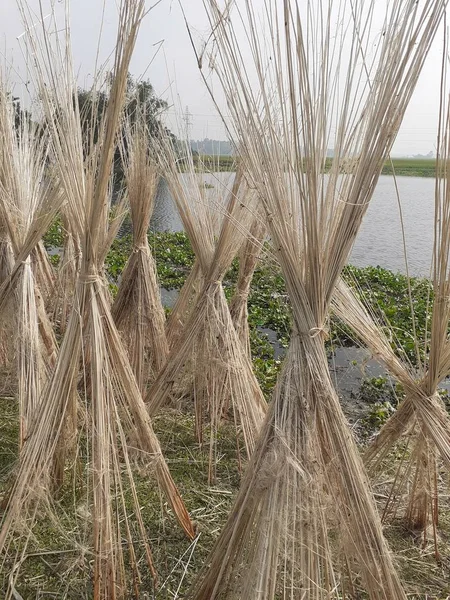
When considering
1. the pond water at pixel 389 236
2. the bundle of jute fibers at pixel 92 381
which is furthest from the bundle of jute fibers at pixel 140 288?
the pond water at pixel 389 236

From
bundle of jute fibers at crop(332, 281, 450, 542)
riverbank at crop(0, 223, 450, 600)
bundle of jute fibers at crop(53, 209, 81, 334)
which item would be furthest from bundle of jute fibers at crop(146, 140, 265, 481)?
bundle of jute fibers at crop(53, 209, 81, 334)

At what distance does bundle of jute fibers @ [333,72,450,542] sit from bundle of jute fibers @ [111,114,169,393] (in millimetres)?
1310

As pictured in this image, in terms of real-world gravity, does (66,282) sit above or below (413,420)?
above

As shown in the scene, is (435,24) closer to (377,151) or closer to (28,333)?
(377,151)

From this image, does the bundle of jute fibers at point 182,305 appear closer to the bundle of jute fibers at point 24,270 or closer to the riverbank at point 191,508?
the riverbank at point 191,508

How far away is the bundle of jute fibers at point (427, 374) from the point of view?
1.55 m

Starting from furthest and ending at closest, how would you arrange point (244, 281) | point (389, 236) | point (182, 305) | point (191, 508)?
point (389, 236) < point (182, 305) < point (244, 281) < point (191, 508)

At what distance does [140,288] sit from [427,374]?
1.66m

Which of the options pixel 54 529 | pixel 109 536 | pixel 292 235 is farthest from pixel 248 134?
pixel 54 529

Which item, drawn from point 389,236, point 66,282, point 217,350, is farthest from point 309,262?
point 389,236

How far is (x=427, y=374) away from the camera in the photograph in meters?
1.70

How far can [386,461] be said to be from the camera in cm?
257

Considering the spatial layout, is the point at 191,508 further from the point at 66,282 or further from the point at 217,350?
the point at 66,282

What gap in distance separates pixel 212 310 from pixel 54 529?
3.61 feet
